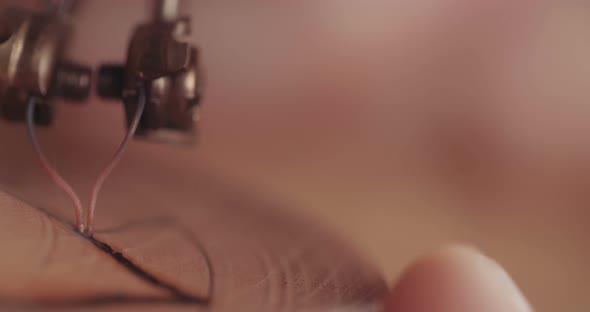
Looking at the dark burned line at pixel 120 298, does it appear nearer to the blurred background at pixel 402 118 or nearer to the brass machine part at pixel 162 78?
the brass machine part at pixel 162 78

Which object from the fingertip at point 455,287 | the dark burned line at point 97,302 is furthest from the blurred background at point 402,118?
the dark burned line at point 97,302

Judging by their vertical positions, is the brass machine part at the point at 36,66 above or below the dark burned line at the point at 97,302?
above

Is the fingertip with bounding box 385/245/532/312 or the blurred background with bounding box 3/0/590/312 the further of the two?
the blurred background with bounding box 3/0/590/312

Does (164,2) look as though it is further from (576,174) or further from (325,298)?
(576,174)

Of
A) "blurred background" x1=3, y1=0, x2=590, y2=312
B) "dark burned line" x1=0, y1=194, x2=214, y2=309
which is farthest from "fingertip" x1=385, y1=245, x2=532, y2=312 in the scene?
"blurred background" x1=3, y1=0, x2=590, y2=312

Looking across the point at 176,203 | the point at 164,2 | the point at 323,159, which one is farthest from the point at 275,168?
the point at 164,2

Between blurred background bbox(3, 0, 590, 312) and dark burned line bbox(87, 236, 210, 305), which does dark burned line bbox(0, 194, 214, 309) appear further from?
blurred background bbox(3, 0, 590, 312)

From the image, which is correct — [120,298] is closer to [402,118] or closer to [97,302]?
[97,302]
